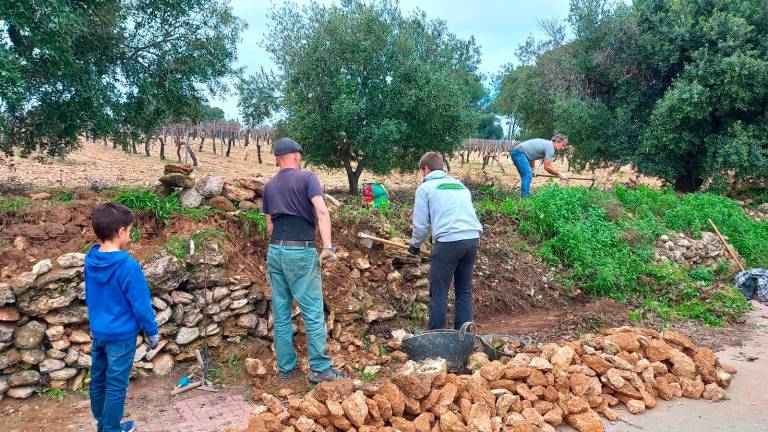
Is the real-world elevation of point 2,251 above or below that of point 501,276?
above

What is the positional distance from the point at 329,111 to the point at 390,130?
51.7 inches

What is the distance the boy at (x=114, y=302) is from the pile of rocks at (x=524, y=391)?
0.85 m

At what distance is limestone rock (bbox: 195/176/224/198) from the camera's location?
557cm

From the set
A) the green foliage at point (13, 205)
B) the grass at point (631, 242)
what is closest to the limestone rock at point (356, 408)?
the green foliage at point (13, 205)

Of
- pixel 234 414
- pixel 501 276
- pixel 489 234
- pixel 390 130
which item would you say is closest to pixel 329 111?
pixel 390 130

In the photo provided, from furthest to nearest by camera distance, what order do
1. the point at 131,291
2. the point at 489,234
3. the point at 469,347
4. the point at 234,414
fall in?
the point at 489,234 → the point at 469,347 → the point at 234,414 → the point at 131,291

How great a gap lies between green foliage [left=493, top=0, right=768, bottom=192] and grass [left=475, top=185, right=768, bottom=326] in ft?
6.79

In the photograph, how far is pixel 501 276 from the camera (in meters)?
6.82

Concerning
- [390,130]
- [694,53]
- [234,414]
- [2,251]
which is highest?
[694,53]

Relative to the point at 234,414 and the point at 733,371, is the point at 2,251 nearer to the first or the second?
the point at 234,414

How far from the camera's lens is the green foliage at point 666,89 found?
10938mm

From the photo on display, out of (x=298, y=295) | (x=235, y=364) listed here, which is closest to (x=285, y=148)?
(x=298, y=295)

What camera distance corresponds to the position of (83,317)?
4129 millimetres

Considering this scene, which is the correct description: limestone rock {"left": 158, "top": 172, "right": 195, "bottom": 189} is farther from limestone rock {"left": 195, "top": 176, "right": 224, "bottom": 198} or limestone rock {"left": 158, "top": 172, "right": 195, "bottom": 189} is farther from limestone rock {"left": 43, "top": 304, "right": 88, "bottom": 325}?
limestone rock {"left": 43, "top": 304, "right": 88, "bottom": 325}
